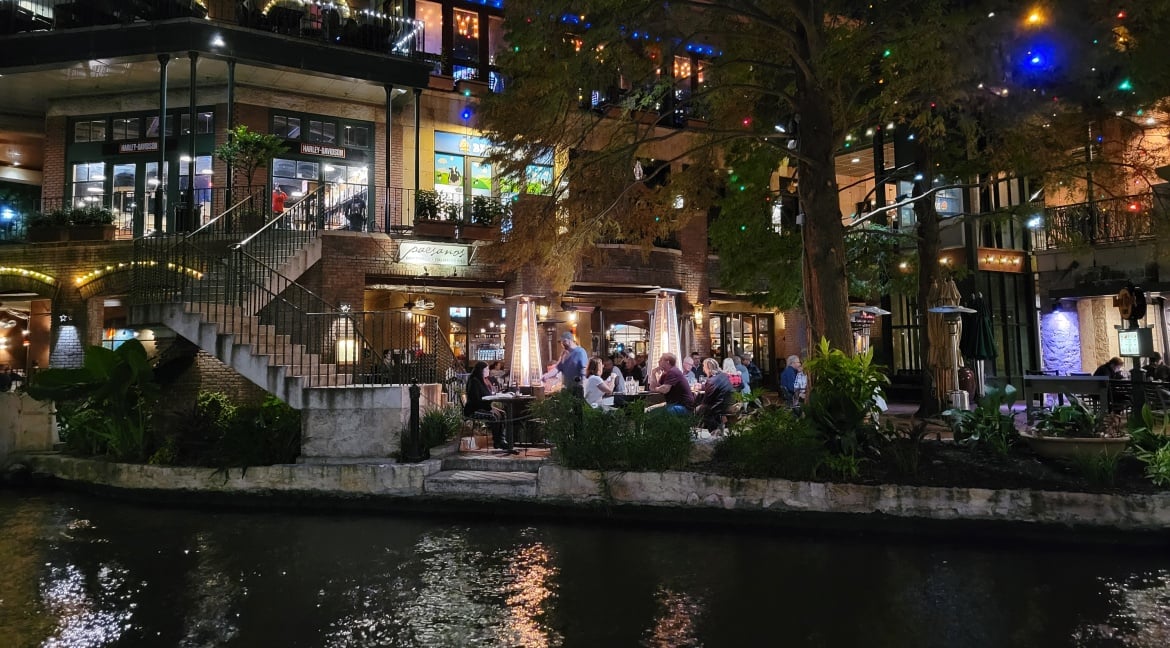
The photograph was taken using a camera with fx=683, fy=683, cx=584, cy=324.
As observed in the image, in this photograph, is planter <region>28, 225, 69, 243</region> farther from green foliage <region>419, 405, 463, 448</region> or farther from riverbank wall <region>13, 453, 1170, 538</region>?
green foliage <region>419, 405, 463, 448</region>

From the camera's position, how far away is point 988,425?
8.51 m

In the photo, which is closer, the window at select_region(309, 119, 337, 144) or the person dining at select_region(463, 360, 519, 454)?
the person dining at select_region(463, 360, 519, 454)

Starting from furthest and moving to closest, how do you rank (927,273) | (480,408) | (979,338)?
(927,273) → (979,338) → (480,408)

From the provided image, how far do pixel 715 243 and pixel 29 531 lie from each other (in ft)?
40.4

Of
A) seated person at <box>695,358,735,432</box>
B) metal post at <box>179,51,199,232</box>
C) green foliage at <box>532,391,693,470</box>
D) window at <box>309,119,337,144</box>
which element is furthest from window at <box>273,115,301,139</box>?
seated person at <box>695,358,735,432</box>

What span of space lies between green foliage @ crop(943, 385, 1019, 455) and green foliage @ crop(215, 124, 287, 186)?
14.2 m

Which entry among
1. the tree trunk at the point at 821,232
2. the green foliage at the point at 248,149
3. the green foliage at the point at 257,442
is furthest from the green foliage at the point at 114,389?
the tree trunk at the point at 821,232

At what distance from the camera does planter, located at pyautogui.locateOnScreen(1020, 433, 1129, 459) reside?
301 inches

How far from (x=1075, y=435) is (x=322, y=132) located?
56.3 feet

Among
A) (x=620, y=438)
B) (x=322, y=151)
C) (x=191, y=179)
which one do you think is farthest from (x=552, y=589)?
(x=322, y=151)

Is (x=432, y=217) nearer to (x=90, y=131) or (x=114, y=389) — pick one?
(x=114, y=389)

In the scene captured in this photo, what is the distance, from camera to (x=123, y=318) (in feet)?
55.9

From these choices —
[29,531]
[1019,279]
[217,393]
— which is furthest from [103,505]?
[1019,279]

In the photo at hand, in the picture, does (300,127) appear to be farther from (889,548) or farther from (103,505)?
(889,548)
